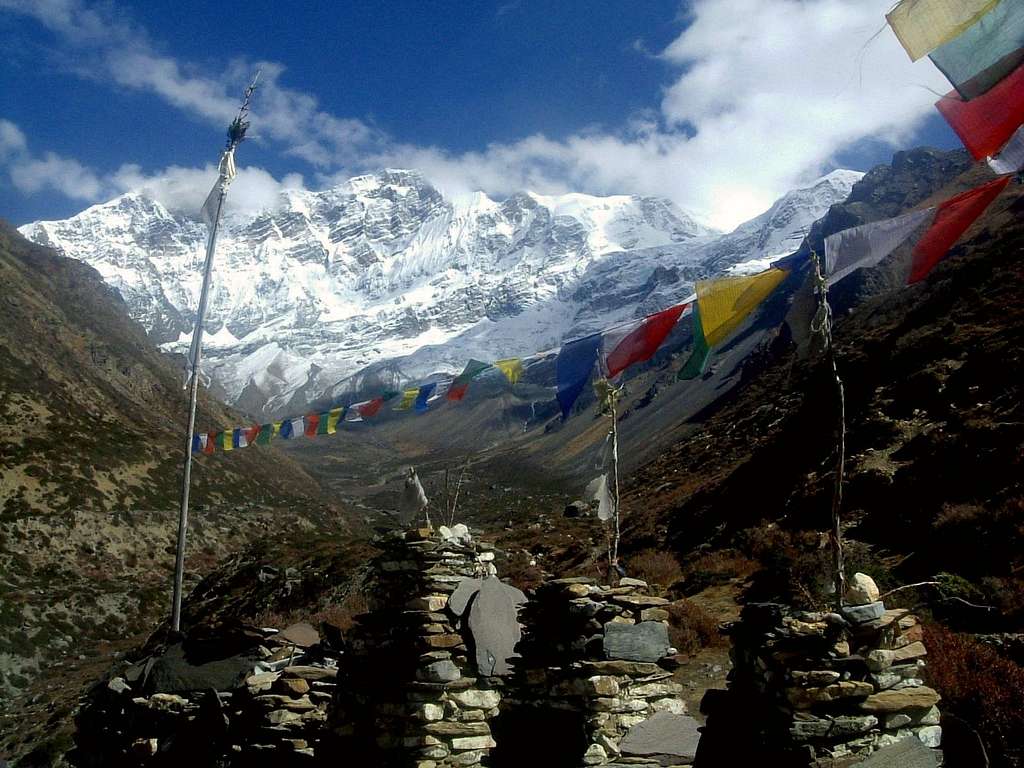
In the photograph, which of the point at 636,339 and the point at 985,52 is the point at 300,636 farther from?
the point at 985,52

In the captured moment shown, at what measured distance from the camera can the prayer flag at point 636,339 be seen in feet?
30.9

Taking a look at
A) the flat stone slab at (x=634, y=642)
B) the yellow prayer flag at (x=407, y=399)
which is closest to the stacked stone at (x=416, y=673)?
the flat stone slab at (x=634, y=642)

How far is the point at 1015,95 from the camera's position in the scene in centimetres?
569

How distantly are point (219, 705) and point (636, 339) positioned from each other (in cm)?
723

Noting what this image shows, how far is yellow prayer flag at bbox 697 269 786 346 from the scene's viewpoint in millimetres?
7941

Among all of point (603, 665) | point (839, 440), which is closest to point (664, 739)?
point (603, 665)

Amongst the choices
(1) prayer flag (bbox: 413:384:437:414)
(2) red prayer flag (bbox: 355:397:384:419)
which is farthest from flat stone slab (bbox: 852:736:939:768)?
(2) red prayer flag (bbox: 355:397:384:419)

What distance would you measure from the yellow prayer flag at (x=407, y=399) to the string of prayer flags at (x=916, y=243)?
30.8 ft

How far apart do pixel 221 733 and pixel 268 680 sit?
100cm

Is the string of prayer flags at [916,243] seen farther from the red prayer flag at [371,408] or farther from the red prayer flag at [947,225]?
the red prayer flag at [371,408]

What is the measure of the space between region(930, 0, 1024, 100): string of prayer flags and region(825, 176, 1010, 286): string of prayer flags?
3.21 ft

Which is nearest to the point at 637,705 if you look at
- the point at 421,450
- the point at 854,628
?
the point at 854,628

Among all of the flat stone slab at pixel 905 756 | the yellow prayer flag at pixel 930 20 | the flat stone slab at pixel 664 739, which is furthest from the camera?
the flat stone slab at pixel 664 739

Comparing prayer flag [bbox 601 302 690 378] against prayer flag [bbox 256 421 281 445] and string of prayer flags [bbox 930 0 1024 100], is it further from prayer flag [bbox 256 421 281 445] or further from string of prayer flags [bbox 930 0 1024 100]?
prayer flag [bbox 256 421 281 445]
